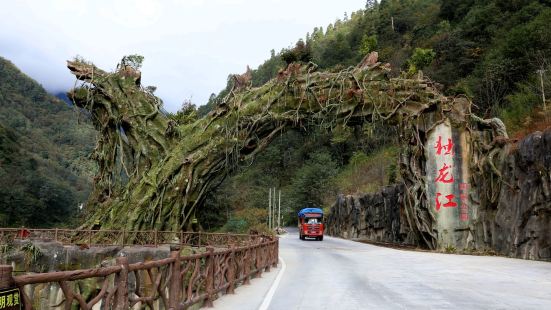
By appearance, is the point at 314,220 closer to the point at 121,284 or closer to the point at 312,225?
the point at 312,225

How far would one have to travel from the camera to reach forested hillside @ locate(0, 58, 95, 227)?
165ft

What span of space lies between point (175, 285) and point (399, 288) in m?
4.96

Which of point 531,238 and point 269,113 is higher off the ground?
point 269,113

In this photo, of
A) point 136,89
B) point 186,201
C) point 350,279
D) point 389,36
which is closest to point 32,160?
point 136,89

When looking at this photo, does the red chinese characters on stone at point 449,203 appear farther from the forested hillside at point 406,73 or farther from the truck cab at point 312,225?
the truck cab at point 312,225

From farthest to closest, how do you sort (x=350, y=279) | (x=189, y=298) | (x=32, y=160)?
1. (x=32, y=160)
2. (x=350, y=279)
3. (x=189, y=298)

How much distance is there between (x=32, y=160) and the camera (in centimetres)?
6166

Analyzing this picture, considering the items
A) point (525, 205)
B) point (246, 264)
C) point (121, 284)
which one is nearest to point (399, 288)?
point (246, 264)

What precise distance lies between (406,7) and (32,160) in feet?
212

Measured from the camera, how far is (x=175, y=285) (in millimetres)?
5617

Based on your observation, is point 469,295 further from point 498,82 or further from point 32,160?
point 32,160

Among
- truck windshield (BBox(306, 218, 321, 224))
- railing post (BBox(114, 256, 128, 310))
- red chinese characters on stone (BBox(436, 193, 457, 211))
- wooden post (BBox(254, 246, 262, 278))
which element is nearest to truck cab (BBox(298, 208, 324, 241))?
truck windshield (BBox(306, 218, 321, 224))

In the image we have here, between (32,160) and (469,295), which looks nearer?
(469,295)

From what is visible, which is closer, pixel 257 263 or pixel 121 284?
pixel 121 284
